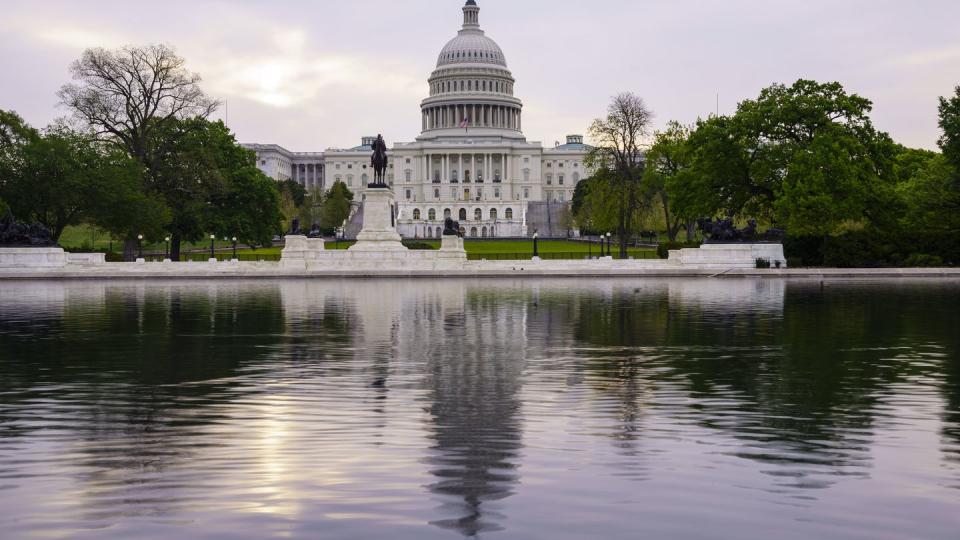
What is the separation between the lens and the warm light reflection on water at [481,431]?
23.0ft

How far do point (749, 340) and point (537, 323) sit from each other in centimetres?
544

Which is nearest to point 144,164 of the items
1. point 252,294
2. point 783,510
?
point 252,294

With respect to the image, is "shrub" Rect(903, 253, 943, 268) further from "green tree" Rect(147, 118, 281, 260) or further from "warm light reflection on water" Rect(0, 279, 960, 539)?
"green tree" Rect(147, 118, 281, 260)

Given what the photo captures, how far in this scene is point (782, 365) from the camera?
15.2 meters

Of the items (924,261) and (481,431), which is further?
(924,261)

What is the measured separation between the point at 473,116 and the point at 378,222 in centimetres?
13106

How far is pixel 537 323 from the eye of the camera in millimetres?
22828

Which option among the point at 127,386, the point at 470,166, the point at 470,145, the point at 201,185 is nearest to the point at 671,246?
the point at 201,185

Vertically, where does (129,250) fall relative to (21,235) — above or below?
below

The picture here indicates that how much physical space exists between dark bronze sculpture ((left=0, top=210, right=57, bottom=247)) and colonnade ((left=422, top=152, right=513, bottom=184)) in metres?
134

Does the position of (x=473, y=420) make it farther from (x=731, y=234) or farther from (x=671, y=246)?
(x=671, y=246)

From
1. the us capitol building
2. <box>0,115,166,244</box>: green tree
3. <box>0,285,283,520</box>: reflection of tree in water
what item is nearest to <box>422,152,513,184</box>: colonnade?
the us capitol building

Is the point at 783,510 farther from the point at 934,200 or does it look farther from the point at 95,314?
the point at 934,200

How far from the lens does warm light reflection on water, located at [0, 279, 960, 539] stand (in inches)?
276
